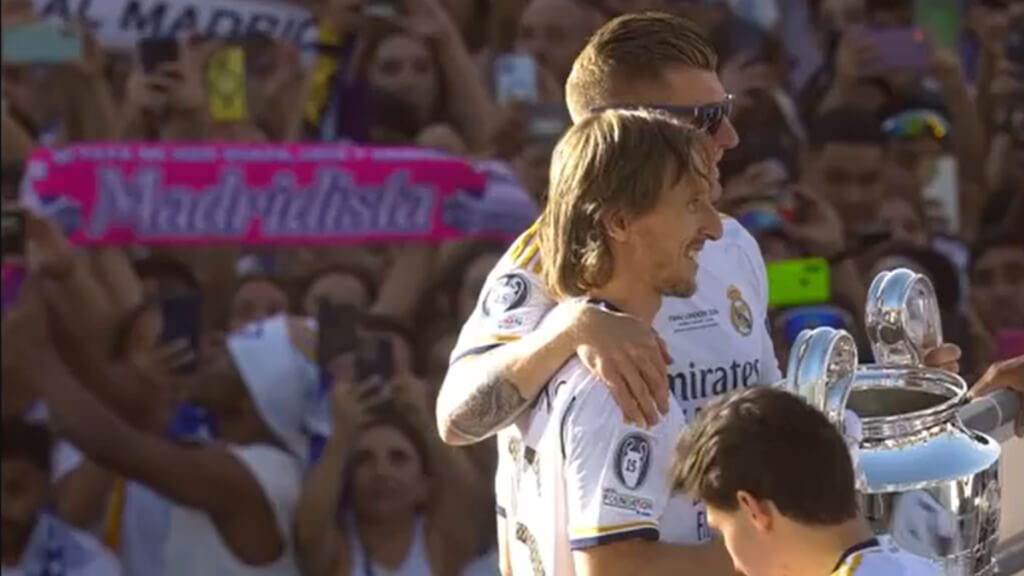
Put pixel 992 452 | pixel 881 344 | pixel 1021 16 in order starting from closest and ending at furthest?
pixel 992 452
pixel 881 344
pixel 1021 16

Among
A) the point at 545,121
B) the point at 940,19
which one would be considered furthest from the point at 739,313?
the point at 940,19

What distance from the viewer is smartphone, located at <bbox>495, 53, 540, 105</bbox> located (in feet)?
16.3

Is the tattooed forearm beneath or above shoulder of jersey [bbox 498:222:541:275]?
beneath

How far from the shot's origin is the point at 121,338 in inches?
187

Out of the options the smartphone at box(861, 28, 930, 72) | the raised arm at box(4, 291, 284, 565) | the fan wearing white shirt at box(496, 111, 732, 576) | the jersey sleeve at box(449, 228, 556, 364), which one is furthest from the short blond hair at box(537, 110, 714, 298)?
the smartphone at box(861, 28, 930, 72)

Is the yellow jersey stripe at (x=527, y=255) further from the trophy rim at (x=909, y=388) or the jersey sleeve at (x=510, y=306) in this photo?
the trophy rim at (x=909, y=388)

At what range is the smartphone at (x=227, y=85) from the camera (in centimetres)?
482

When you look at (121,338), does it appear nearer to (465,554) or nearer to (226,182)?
(226,182)

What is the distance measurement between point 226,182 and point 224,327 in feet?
1.13

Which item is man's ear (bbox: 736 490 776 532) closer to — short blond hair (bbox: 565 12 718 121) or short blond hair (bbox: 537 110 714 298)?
short blond hair (bbox: 537 110 714 298)

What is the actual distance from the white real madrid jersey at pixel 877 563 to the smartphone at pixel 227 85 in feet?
11.2

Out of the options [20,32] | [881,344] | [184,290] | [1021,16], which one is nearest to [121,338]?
[184,290]

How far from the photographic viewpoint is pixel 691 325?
76.9 inches

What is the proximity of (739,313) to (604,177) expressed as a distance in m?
0.37
